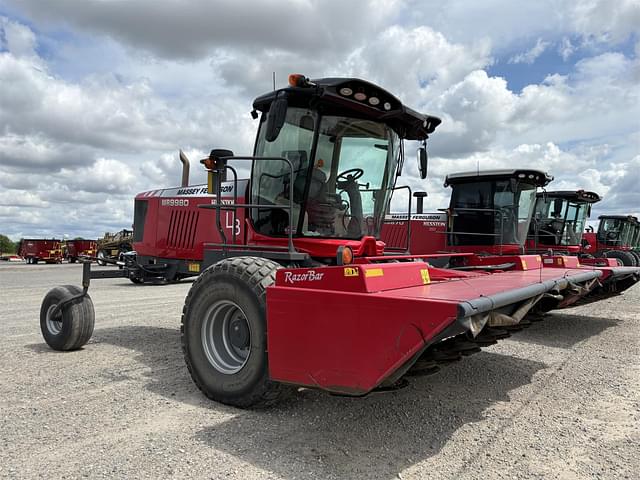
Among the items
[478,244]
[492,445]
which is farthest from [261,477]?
[478,244]

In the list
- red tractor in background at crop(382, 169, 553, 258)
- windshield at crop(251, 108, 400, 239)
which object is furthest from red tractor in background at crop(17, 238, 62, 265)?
windshield at crop(251, 108, 400, 239)

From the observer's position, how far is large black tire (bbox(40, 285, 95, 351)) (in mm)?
5609

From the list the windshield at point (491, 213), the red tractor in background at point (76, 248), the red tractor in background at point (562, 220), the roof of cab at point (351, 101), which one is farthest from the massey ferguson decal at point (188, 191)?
the red tractor in background at point (76, 248)

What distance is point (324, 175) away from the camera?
15.2 ft

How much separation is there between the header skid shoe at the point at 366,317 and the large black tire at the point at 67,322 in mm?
3144

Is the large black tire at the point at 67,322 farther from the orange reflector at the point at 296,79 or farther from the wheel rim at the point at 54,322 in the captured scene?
the orange reflector at the point at 296,79

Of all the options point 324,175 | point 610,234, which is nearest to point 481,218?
point 324,175

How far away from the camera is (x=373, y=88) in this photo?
452 cm

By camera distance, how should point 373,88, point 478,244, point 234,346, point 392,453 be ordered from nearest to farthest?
point 392,453, point 234,346, point 373,88, point 478,244

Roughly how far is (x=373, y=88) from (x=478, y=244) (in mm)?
7110

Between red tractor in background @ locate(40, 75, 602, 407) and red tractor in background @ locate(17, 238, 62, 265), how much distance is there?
2965 centimetres

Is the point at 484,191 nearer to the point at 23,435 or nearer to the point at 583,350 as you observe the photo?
the point at 583,350

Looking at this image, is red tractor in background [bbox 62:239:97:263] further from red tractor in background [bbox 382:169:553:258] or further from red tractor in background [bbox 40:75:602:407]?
red tractor in background [bbox 40:75:602:407]

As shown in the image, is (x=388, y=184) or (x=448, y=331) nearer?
(x=448, y=331)
